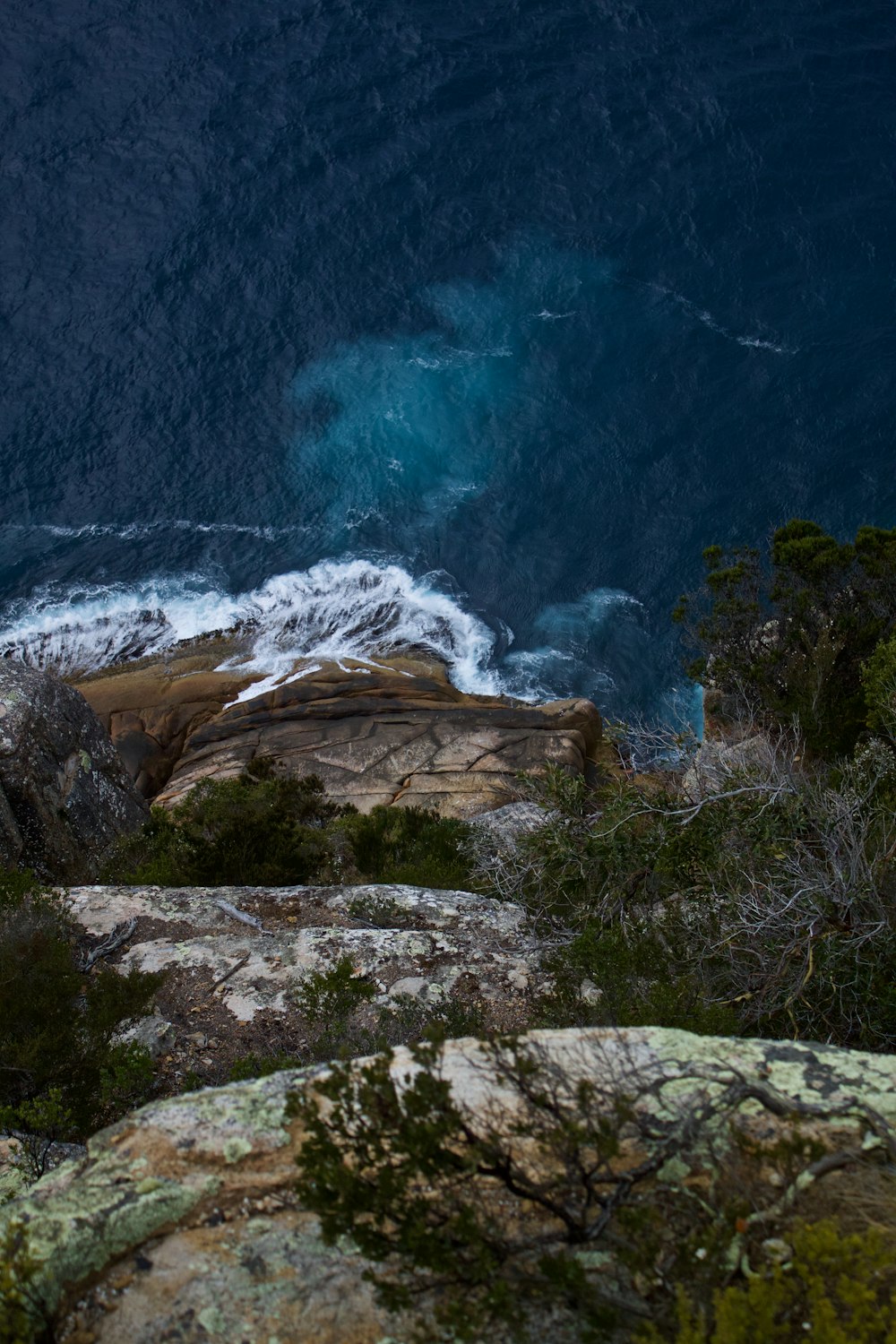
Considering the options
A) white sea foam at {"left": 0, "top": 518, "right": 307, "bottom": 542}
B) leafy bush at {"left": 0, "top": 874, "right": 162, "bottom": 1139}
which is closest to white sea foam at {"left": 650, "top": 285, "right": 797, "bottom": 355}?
white sea foam at {"left": 0, "top": 518, "right": 307, "bottom": 542}

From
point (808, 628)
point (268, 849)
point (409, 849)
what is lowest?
point (808, 628)

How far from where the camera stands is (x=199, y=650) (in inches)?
1334

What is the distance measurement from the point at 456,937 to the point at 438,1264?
6600mm

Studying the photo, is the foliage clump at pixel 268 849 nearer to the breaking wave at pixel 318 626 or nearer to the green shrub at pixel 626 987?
the green shrub at pixel 626 987

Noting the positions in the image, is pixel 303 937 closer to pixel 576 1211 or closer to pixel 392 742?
pixel 576 1211

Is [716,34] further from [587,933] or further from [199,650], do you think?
[587,933]

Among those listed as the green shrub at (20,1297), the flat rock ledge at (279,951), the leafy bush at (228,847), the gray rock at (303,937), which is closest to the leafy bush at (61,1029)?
the flat rock ledge at (279,951)

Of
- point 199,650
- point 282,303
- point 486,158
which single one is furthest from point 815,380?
point 199,650

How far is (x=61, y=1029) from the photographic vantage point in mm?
8742

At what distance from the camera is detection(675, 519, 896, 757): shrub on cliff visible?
21.3m

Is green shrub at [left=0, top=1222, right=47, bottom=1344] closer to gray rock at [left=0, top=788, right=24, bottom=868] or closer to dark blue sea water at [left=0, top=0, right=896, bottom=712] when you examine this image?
gray rock at [left=0, top=788, right=24, bottom=868]

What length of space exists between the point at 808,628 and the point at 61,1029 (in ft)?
59.5

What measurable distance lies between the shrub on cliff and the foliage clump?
8.50 m

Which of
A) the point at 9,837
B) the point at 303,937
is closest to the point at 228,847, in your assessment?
the point at 9,837
